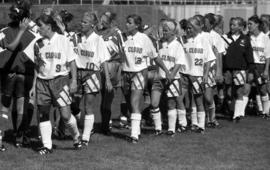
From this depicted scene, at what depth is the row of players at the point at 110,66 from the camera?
436 inches

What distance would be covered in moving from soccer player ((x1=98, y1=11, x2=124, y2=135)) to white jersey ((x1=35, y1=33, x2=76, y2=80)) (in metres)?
1.54

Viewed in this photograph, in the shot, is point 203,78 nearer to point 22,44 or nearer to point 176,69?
point 176,69

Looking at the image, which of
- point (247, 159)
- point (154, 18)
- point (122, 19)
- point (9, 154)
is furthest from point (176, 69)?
point (154, 18)

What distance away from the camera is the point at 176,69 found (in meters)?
12.8

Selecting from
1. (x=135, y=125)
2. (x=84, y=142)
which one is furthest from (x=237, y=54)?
(x=84, y=142)

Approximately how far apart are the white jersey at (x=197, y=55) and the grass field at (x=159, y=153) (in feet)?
3.86

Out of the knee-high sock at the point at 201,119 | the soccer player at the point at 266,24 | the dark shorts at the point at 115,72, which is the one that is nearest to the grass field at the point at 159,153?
the knee-high sock at the point at 201,119

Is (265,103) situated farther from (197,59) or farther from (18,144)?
(18,144)

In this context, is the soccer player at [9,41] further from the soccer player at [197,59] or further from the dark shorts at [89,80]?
the soccer player at [197,59]

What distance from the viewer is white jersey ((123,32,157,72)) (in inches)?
485

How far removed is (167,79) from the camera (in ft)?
42.0

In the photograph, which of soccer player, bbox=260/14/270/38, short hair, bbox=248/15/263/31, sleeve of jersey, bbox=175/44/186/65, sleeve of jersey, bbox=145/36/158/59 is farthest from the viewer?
soccer player, bbox=260/14/270/38

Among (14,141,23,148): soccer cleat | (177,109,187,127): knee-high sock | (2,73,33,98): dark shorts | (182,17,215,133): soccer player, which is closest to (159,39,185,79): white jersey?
(182,17,215,133): soccer player

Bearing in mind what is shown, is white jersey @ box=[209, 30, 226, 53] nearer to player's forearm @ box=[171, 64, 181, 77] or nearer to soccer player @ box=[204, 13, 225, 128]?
soccer player @ box=[204, 13, 225, 128]
